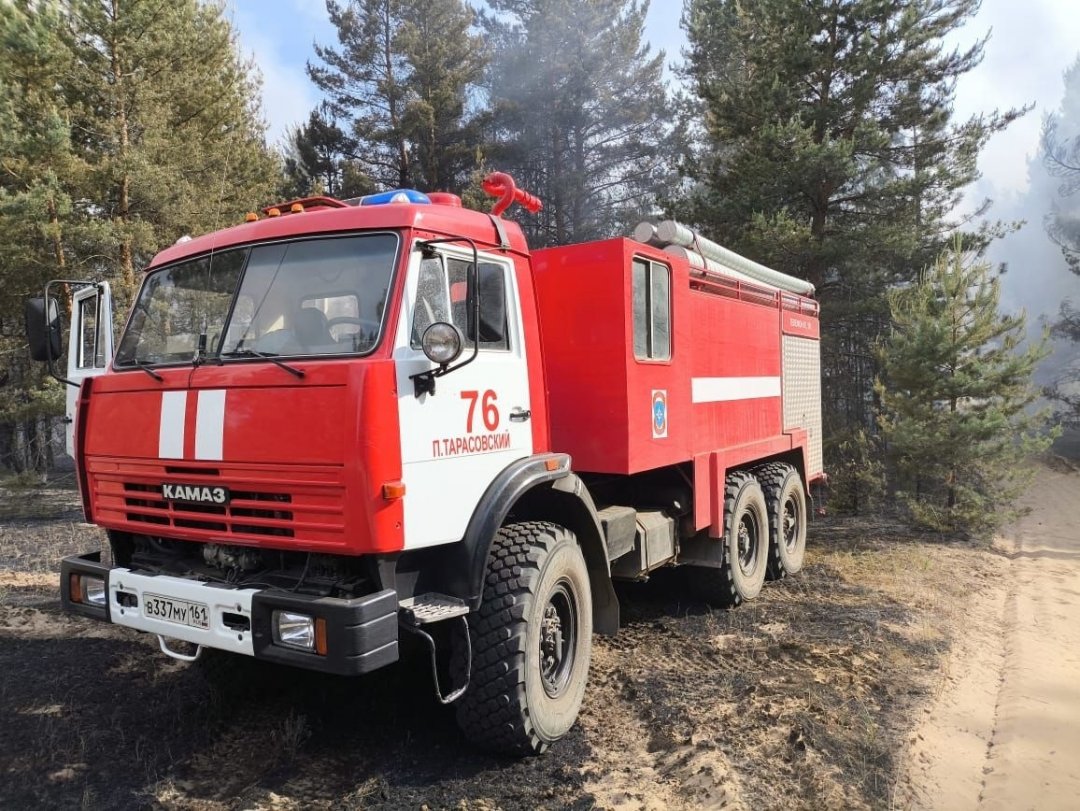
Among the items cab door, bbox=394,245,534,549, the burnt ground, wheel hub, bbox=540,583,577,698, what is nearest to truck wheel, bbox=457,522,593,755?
wheel hub, bbox=540,583,577,698

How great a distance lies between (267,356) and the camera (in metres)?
3.28

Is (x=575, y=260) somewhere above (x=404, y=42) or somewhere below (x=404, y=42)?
below

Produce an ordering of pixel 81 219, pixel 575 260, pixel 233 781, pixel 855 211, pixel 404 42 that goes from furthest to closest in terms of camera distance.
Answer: pixel 404 42 < pixel 855 211 < pixel 81 219 < pixel 575 260 < pixel 233 781

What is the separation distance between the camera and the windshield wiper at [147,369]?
343 centimetres

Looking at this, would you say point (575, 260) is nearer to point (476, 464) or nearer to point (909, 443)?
point (476, 464)

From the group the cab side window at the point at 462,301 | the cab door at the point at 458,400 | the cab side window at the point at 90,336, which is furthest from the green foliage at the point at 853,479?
the cab side window at the point at 90,336

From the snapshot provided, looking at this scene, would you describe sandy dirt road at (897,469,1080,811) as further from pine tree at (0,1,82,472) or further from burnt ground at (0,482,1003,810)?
pine tree at (0,1,82,472)

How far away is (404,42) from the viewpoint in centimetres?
1898

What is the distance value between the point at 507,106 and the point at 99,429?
18197 mm

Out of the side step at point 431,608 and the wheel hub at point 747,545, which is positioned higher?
the side step at point 431,608

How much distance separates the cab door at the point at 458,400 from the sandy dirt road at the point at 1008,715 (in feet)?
8.12

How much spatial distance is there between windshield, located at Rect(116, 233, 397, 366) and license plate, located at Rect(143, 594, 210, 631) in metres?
1.10

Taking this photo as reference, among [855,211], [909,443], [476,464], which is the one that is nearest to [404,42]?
[855,211]

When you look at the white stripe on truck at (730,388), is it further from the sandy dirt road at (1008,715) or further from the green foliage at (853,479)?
the green foliage at (853,479)
